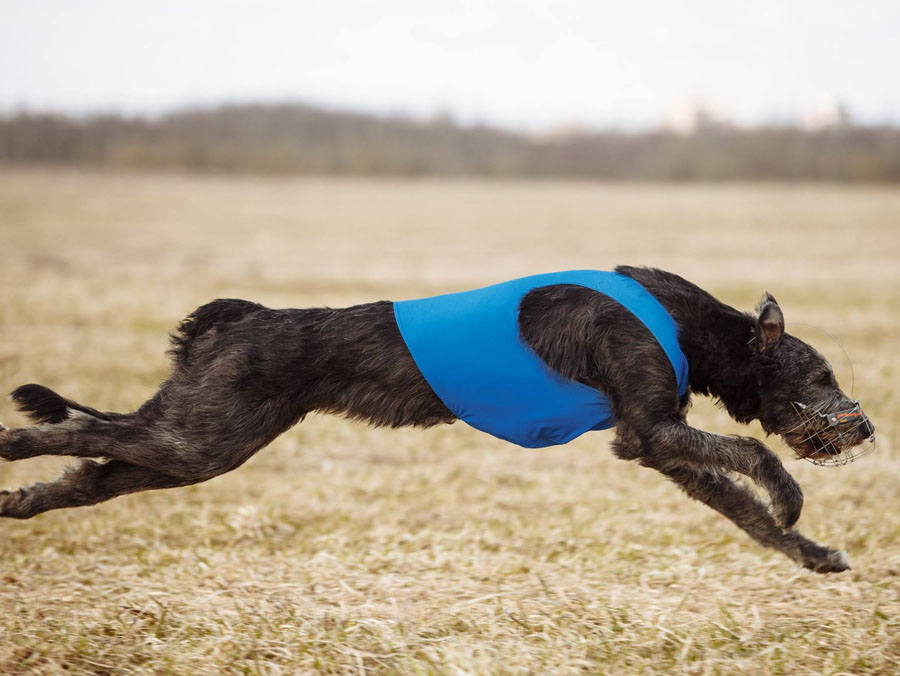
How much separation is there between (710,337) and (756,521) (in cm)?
111

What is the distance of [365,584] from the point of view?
5.70m

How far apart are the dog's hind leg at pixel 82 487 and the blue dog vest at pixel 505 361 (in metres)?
1.54

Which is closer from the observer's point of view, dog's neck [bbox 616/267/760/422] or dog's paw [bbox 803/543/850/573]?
dog's neck [bbox 616/267/760/422]

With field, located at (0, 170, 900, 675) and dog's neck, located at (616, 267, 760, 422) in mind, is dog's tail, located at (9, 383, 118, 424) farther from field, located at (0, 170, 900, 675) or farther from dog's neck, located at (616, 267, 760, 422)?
dog's neck, located at (616, 267, 760, 422)

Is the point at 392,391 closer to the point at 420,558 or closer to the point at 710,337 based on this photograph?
the point at 710,337

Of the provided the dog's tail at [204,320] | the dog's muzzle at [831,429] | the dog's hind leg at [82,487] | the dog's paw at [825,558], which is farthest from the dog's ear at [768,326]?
the dog's hind leg at [82,487]

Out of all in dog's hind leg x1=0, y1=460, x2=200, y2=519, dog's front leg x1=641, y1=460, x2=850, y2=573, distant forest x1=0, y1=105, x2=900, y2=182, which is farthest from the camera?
distant forest x1=0, y1=105, x2=900, y2=182

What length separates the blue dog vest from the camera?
4.68 m

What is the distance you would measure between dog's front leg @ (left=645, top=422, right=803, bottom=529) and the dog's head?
25 cm

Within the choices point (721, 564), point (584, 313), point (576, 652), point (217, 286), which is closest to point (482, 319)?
point (584, 313)

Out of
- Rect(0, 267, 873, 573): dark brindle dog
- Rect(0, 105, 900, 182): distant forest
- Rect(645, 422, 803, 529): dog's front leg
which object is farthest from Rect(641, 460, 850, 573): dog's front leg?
Rect(0, 105, 900, 182): distant forest

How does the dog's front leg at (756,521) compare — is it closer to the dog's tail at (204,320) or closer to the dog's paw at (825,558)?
the dog's paw at (825,558)

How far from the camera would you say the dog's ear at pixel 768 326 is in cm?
471

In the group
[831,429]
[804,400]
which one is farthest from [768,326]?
[831,429]
